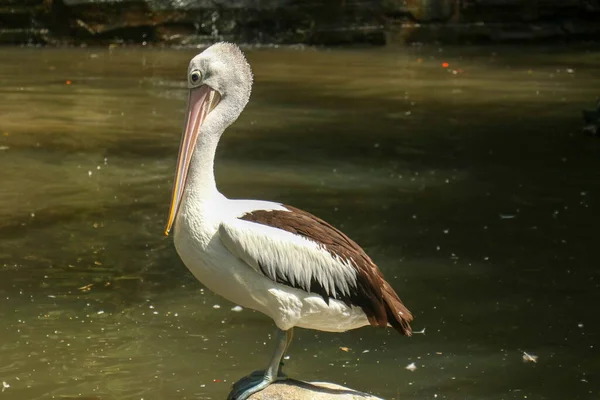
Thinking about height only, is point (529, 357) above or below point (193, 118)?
below

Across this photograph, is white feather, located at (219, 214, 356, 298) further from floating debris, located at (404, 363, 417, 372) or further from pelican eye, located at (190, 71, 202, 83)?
floating debris, located at (404, 363, 417, 372)

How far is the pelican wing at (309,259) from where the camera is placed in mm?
3359

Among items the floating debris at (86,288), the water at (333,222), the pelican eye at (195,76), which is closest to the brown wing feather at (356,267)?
the pelican eye at (195,76)

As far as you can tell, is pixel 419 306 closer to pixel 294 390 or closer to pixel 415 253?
→ pixel 415 253

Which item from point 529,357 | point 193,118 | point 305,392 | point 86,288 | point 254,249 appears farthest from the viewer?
point 86,288

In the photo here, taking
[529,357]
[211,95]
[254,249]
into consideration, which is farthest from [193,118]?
[529,357]

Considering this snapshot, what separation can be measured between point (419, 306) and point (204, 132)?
1.99 meters

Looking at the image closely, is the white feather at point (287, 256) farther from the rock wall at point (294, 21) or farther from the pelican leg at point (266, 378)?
the rock wall at point (294, 21)

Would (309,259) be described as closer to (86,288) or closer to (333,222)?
(86,288)

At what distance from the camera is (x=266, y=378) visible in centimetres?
348

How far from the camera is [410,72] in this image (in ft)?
40.8

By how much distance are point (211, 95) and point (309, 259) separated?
0.65 m

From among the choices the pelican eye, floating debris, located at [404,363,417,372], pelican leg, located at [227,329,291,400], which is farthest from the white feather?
floating debris, located at [404,363,417,372]

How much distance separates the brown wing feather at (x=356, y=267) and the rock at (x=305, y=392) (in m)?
0.24
